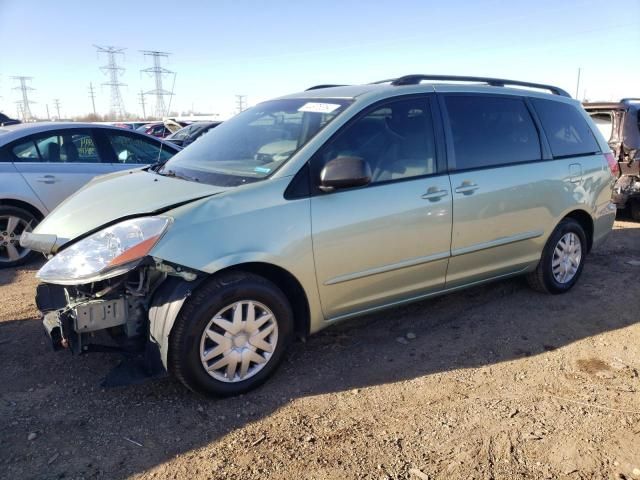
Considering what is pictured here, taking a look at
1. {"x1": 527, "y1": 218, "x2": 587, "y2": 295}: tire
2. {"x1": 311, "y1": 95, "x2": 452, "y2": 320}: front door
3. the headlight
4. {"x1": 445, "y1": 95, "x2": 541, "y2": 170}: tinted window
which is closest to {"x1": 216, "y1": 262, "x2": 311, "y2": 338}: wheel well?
{"x1": 311, "y1": 95, "x2": 452, "y2": 320}: front door

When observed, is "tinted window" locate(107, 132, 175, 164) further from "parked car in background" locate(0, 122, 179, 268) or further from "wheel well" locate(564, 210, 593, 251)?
"wheel well" locate(564, 210, 593, 251)

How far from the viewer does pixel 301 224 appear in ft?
10.3

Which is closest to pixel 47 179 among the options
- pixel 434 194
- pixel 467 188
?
pixel 434 194

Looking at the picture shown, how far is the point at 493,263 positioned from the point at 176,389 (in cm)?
254

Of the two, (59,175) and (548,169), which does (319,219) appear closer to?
(548,169)

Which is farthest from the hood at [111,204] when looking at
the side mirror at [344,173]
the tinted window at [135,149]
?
the tinted window at [135,149]

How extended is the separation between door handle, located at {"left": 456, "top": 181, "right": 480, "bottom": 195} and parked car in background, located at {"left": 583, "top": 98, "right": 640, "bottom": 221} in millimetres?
4910

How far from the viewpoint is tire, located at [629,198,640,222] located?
8.01 meters

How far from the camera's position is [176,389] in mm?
3223

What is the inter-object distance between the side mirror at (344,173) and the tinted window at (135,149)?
379 centimetres

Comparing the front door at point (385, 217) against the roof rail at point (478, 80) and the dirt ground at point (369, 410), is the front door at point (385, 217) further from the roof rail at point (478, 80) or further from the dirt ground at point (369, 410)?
the dirt ground at point (369, 410)

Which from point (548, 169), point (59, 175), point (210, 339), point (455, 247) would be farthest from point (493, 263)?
point (59, 175)

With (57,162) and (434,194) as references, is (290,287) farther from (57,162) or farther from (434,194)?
(57,162)

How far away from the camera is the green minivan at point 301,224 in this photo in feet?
9.50
